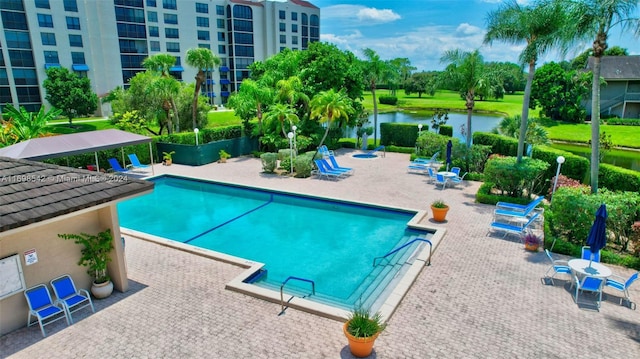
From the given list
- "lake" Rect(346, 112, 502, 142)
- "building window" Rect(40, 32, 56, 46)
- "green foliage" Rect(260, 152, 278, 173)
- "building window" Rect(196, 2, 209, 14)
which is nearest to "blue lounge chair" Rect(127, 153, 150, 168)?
"green foliage" Rect(260, 152, 278, 173)

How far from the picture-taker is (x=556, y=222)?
11.6 m

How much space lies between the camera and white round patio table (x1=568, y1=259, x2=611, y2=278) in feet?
28.3

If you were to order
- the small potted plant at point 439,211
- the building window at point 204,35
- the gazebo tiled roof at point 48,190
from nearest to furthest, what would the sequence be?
the gazebo tiled roof at point 48,190 → the small potted plant at point 439,211 → the building window at point 204,35

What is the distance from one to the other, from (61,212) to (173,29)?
68.0 metres

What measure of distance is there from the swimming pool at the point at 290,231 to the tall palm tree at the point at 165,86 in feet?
30.1

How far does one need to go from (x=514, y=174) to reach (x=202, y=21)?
67.6 m

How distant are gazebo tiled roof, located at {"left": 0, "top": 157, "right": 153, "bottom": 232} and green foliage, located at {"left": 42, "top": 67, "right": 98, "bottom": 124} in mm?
45344

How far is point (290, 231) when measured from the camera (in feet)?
45.8

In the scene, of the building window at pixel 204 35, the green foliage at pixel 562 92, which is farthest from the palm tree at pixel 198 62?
the building window at pixel 204 35

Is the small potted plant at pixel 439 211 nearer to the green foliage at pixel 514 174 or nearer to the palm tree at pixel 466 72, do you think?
the green foliage at pixel 514 174

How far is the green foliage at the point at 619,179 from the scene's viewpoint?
1315cm

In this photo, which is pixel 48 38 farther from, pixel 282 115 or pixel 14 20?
pixel 282 115

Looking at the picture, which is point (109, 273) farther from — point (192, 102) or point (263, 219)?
point (192, 102)

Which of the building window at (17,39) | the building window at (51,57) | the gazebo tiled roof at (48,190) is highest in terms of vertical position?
the building window at (17,39)
